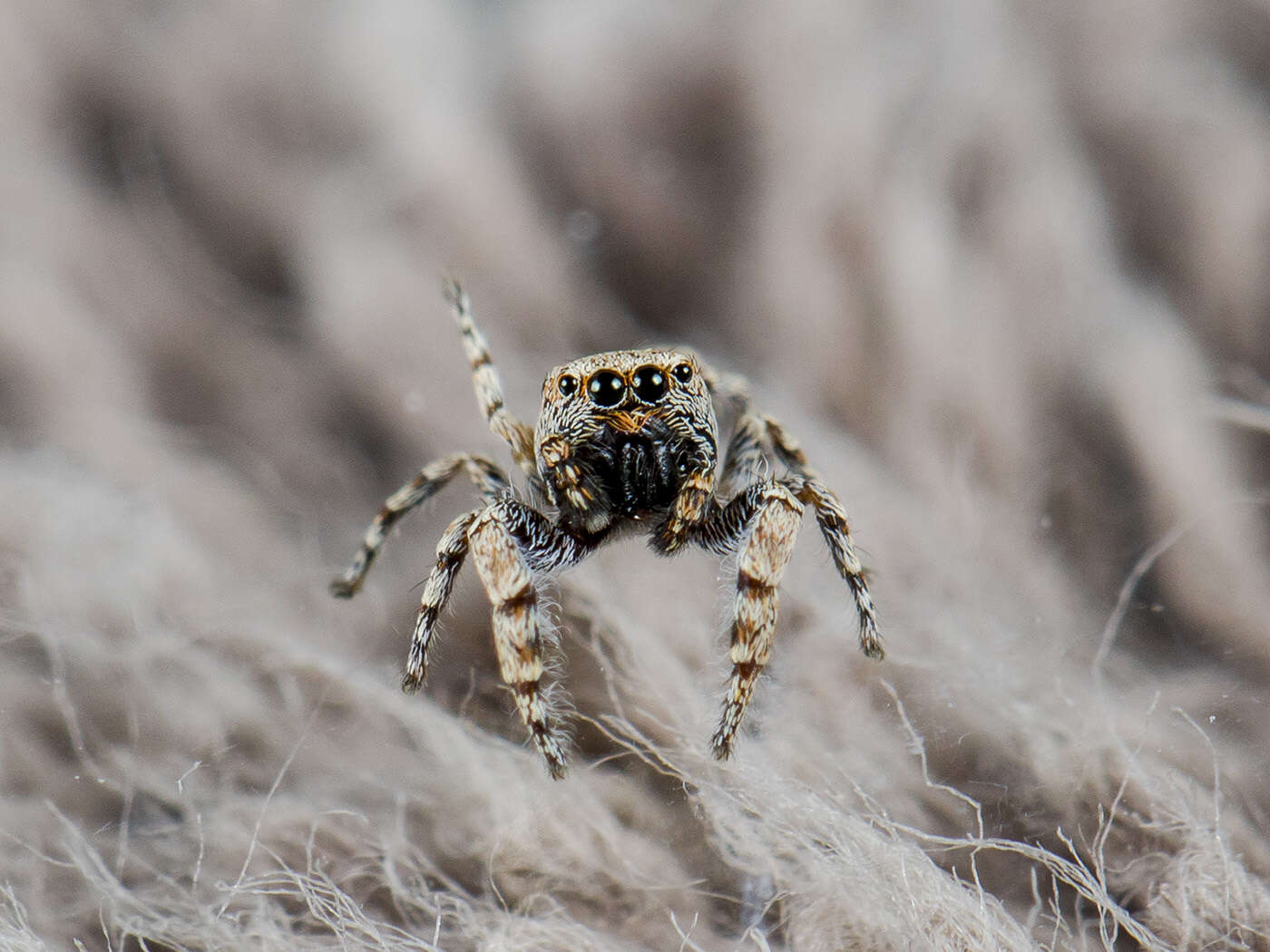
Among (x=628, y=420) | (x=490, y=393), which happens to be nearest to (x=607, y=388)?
(x=628, y=420)

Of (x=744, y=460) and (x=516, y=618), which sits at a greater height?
(x=744, y=460)

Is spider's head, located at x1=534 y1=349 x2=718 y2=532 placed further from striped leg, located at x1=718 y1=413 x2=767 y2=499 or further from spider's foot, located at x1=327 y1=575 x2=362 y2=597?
spider's foot, located at x1=327 y1=575 x2=362 y2=597

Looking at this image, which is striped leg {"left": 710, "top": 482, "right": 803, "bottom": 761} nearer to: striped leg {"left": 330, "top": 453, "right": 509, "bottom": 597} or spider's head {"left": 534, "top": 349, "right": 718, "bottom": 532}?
spider's head {"left": 534, "top": 349, "right": 718, "bottom": 532}

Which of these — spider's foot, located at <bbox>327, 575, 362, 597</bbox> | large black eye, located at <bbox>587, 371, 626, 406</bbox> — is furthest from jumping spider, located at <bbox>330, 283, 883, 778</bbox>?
spider's foot, located at <bbox>327, 575, 362, 597</bbox>

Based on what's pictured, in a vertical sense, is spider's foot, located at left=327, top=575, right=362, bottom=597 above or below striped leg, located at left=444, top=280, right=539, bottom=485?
below

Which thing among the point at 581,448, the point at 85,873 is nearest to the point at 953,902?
the point at 581,448

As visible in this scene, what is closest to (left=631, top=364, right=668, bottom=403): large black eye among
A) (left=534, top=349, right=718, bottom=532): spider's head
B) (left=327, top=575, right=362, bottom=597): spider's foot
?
(left=534, top=349, right=718, bottom=532): spider's head

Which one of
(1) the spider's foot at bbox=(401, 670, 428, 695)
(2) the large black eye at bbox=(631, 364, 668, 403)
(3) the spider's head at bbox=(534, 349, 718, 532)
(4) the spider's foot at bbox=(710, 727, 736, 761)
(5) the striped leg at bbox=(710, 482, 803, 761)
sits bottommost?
(1) the spider's foot at bbox=(401, 670, 428, 695)

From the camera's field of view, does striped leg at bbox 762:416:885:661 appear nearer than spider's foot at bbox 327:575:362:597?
Yes

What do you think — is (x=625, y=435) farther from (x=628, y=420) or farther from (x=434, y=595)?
(x=434, y=595)
